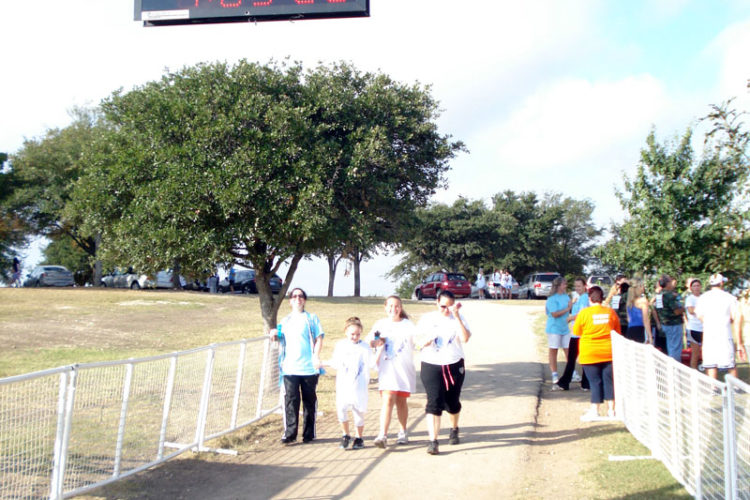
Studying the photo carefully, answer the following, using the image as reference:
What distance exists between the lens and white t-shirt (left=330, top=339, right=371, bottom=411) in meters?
7.61

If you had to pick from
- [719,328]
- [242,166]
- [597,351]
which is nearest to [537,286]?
[719,328]

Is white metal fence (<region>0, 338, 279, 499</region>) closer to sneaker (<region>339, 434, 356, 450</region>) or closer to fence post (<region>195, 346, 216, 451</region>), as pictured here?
fence post (<region>195, 346, 216, 451</region>)

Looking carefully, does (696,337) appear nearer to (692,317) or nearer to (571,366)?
(692,317)

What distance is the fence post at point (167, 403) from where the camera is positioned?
265 inches

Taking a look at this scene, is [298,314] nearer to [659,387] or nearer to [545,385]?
[659,387]

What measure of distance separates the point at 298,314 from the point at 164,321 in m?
15.4

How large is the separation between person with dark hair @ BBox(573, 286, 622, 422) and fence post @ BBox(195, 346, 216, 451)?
15.7 ft

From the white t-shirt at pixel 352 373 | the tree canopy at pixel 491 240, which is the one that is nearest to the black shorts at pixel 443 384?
the white t-shirt at pixel 352 373

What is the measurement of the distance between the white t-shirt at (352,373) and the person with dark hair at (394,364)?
0.18 meters

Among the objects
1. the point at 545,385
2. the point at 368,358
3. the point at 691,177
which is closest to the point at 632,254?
the point at 691,177

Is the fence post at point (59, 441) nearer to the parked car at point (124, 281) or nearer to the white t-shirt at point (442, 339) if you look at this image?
the white t-shirt at point (442, 339)

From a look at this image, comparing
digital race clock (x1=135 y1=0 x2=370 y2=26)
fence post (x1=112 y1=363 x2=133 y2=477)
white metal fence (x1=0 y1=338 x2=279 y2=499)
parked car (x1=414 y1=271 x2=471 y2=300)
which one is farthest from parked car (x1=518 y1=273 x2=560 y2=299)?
fence post (x1=112 y1=363 x2=133 y2=477)

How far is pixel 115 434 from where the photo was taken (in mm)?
6012

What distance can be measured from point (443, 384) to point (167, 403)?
3025mm
